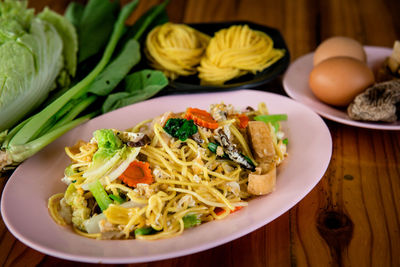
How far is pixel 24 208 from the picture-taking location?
193 centimetres

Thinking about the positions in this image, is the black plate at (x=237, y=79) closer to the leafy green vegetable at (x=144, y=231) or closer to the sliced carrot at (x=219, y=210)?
the sliced carrot at (x=219, y=210)

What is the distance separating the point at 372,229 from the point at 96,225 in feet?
4.31

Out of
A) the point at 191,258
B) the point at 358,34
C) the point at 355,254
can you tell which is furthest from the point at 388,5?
Answer: the point at 191,258

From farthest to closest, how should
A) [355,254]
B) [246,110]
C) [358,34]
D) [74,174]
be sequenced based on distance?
[358,34] → [246,110] → [74,174] → [355,254]

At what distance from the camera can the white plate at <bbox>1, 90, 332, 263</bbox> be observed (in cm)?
165

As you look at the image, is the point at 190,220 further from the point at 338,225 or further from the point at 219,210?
the point at 338,225

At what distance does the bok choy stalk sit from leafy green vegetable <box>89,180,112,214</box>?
0.53m

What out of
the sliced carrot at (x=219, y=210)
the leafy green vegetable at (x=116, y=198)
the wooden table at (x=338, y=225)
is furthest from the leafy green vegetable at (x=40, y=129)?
the sliced carrot at (x=219, y=210)

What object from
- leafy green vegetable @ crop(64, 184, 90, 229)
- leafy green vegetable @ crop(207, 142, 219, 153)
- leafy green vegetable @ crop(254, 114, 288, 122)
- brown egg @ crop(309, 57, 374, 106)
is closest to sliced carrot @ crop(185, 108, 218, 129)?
leafy green vegetable @ crop(207, 142, 219, 153)

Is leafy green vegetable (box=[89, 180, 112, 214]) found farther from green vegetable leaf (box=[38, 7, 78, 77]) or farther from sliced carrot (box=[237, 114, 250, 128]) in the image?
green vegetable leaf (box=[38, 7, 78, 77])

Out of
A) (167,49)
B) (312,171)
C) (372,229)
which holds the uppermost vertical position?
(167,49)

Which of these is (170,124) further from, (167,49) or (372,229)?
(167,49)

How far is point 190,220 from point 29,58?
178 cm

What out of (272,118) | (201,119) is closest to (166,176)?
(201,119)
